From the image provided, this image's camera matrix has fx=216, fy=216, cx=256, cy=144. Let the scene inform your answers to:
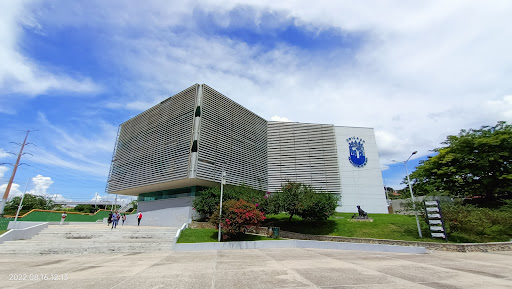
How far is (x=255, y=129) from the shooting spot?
119 ft

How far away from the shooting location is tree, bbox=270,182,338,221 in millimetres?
22016

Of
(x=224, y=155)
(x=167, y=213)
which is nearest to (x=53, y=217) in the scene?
(x=167, y=213)

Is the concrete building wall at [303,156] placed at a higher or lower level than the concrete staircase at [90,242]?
higher

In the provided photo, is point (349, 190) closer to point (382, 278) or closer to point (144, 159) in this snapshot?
point (382, 278)

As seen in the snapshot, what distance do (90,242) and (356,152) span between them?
3549cm

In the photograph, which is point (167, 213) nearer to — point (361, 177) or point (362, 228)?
point (362, 228)

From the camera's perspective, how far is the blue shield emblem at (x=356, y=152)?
35000 millimetres

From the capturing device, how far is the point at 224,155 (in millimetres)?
29469

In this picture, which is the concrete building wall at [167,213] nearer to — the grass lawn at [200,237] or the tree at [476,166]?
the grass lawn at [200,237]

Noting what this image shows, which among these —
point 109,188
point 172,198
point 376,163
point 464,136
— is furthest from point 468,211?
point 109,188

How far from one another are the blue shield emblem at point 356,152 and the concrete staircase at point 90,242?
2875cm

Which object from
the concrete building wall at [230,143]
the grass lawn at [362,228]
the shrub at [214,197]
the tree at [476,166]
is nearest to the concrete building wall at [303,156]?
the concrete building wall at [230,143]

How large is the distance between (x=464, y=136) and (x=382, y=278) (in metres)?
30.7

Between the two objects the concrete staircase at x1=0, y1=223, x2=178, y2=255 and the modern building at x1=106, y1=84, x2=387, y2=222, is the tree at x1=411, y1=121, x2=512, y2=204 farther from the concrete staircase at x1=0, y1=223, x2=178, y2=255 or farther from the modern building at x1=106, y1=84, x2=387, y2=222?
the concrete staircase at x1=0, y1=223, x2=178, y2=255
